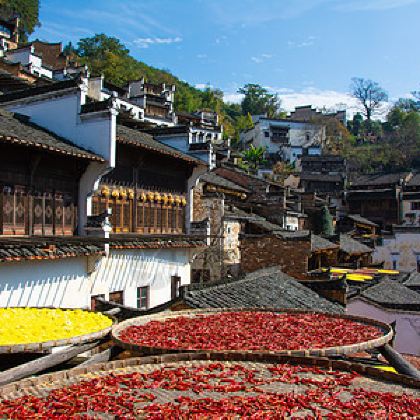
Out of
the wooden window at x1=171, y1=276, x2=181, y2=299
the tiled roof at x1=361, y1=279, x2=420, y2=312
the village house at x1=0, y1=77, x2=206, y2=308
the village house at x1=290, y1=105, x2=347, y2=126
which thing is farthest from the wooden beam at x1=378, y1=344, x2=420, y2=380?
the village house at x1=290, y1=105, x2=347, y2=126

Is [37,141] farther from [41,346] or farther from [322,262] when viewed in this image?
[322,262]

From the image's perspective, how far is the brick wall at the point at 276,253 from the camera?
72.4 ft

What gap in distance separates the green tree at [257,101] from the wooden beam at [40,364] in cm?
9963

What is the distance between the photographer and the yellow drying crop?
6.05 meters

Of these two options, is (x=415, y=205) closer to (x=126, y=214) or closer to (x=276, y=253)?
(x=276, y=253)

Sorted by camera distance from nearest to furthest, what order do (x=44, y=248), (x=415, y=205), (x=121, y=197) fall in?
(x=44, y=248) → (x=121, y=197) → (x=415, y=205)

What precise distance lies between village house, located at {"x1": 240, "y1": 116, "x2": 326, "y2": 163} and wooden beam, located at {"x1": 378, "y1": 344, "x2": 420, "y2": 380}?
7103 cm

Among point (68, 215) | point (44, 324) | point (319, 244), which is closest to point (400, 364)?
point (44, 324)

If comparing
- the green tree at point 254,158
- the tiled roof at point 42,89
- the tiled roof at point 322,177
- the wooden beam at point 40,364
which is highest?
the green tree at point 254,158

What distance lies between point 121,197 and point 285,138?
69922 millimetres

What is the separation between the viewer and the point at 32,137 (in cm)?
1175

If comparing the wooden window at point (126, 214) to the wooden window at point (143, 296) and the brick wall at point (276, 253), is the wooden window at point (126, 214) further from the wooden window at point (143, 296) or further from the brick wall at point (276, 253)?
the brick wall at point (276, 253)

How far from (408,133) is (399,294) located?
6313 cm

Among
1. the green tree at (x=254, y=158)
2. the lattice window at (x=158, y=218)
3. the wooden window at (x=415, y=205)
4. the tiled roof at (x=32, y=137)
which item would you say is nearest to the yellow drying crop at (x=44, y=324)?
the tiled roof at (x=32, y=137)
